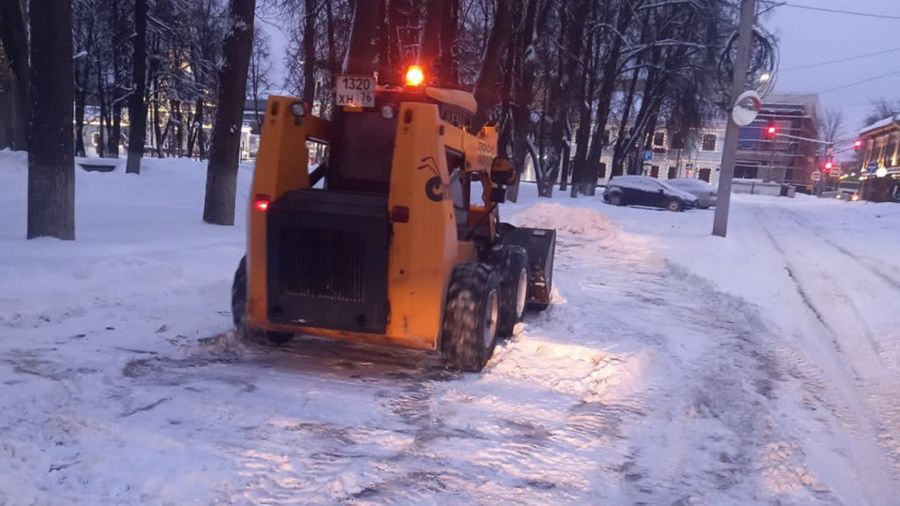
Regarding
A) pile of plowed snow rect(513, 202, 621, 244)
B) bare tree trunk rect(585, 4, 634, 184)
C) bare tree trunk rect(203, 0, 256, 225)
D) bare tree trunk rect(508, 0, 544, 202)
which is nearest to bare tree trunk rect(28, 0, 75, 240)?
bare tree trunk rect(203, 0, 256, 225)

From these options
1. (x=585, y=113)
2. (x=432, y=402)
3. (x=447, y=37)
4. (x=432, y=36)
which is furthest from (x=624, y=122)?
(x=432, y=402)

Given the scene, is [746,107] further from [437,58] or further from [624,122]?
[624,122]

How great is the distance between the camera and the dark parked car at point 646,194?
34.5 m

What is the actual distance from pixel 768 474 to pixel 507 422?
1.72 meters

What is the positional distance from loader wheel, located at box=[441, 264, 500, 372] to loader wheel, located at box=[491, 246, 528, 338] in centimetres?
99

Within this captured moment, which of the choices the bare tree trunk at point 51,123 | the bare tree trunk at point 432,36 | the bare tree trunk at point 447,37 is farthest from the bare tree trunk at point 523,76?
the bare tree trunk at point 51,123

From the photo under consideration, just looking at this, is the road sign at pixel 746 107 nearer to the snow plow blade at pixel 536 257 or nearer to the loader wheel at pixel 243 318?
the snow plow blade at pixel 536 257

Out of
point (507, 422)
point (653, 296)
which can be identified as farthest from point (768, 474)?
point (653, 296)

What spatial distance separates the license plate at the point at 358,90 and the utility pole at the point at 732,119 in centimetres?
1364

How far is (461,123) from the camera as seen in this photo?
802 centimetres

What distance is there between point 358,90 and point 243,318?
2.25 meters

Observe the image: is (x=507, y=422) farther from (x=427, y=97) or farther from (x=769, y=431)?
(x=427, y=97)

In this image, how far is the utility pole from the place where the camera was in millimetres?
17875

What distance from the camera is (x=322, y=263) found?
6.20m
